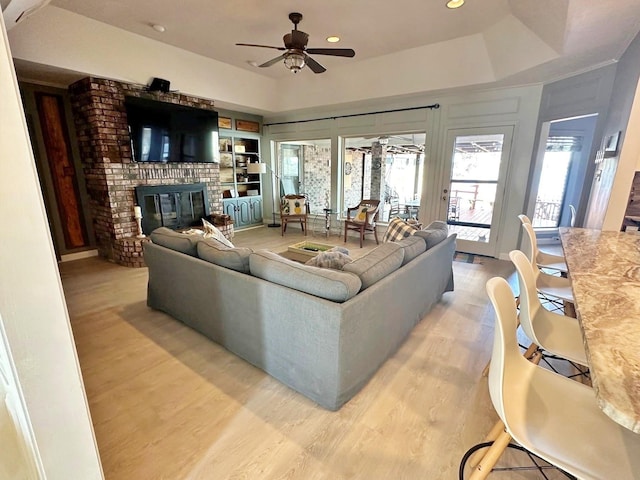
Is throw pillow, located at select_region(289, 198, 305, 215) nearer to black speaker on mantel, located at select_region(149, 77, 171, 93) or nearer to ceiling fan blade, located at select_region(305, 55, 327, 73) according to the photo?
black speaker on mantel, located at select_region(149, 77, 171, 93)

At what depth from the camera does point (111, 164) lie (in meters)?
4.09

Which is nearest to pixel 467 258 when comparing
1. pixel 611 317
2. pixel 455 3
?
pixel 455 3

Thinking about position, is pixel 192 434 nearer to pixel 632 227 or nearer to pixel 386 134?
pixel 632 227

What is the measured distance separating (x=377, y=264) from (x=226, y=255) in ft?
3.49

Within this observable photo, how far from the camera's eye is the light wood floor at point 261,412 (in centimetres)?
141

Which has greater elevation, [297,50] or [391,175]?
[297,50]

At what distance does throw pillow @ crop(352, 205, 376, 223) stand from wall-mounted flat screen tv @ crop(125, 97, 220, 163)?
2.80 metres

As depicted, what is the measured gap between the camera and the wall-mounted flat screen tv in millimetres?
4180

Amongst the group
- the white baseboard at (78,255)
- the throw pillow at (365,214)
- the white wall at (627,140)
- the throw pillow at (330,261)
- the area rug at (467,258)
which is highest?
the white wall at (627,140)

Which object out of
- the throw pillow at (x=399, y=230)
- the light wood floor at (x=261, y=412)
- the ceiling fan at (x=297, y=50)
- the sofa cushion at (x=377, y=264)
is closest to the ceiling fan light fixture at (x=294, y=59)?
the ceiling fan at (x=297, y=50)

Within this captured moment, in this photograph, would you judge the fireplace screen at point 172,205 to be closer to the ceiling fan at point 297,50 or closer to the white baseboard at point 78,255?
the white baseboard at point 78,255

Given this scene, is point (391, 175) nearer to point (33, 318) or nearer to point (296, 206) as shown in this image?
point (296, 206)

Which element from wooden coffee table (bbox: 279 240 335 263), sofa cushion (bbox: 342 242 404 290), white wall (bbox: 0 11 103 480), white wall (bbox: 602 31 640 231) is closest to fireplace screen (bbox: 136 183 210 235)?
wooden coffee table (bbox: 279 240 335 263)

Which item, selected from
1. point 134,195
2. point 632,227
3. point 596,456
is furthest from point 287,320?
point 134,195
